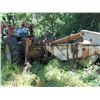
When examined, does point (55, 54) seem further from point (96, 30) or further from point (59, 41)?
point (96, 30)

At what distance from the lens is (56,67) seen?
13.3 ft

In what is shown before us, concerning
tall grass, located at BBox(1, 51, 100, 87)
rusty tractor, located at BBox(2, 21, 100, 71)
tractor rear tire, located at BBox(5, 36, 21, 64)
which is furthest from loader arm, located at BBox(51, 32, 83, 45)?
tractor rear tire, located at BBox(5, 36, 21, 64)

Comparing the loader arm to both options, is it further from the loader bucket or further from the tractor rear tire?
the tractor rear tire

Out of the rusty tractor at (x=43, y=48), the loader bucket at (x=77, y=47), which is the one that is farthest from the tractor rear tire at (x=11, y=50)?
Result: the loader bucket at (x=77, y=47)

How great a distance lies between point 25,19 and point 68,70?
1.83 ft

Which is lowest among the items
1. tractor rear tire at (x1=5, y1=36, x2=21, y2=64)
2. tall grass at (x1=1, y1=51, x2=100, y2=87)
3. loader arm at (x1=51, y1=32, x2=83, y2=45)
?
tall grass at (x1=1, y1=51, x2=100, y2=87)

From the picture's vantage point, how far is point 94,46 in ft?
13.2

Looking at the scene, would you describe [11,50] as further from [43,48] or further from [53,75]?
[53,75]

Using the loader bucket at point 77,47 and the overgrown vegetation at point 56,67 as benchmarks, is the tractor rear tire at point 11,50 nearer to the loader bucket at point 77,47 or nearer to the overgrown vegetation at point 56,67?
the overgrown vegetation at point 56,67

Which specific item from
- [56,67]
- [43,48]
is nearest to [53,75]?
[56,67]

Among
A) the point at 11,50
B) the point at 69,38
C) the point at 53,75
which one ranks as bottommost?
the point at 53,75

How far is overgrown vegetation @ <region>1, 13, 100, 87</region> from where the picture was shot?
4.03m

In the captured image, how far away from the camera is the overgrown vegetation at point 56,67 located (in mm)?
4031
